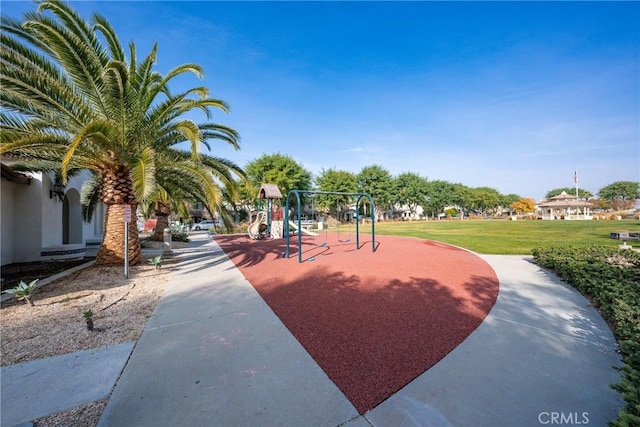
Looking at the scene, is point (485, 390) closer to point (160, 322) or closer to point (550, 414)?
point (550, 414)

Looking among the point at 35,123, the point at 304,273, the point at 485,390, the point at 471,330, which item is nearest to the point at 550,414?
the point at 485,390

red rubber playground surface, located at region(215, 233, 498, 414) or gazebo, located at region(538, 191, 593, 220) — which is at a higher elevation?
gazebo, located at region(538, 191, 593, 220)


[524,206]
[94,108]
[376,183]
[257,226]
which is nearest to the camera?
[94,108]

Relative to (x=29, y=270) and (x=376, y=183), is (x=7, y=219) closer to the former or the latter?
(x=29, y=270)

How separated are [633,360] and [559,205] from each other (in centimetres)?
6657

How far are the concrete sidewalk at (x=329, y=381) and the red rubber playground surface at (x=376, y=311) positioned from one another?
19cm

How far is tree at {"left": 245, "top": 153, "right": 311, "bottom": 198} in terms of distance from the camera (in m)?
38.4

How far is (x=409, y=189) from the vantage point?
5731 cm

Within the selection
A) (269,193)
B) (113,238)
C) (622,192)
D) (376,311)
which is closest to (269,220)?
(269,193)

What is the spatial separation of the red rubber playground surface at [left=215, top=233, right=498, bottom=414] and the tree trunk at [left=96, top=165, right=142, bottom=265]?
400 centimetres

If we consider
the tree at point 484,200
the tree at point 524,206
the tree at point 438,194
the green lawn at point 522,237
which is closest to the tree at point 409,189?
the tree at point 438,194
